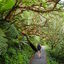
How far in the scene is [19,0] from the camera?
762 cm

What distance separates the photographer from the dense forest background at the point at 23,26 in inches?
301

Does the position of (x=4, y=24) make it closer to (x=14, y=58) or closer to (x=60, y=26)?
(x=14, y=58)

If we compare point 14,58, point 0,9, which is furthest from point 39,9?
point 14,58

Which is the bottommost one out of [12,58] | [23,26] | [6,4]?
[12,58]

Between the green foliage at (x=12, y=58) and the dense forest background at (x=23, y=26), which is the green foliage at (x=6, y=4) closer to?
the dense forest background at (x=23, y=26)

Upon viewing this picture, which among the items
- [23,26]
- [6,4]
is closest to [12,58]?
[23,26]

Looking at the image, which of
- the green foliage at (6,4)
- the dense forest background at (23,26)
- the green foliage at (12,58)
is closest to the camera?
the green foliage at (6,4)

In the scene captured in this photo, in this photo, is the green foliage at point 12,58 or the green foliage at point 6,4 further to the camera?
the green foliage at point 12,58

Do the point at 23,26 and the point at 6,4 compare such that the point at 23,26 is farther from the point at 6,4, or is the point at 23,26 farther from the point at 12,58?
the point at 6,4

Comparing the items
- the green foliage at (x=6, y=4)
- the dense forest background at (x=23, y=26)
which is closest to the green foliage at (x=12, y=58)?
the dense forest background at (x=23, y=26)

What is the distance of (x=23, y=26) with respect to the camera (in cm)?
1137

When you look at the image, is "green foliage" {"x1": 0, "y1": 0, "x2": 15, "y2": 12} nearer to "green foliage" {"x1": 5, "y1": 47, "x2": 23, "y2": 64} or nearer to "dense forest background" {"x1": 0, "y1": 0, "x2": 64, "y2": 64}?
"dense forest background" {"x1": 0, "y1": 0, "x2": 64, "y2": 64}

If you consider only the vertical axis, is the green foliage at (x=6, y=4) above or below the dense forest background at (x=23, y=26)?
above

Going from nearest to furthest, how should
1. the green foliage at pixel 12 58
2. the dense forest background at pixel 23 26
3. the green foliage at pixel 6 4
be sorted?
the green foliage at pixel 6 4, the dense forest background at pixel 23 26, the green foliage at pixel 12 58
